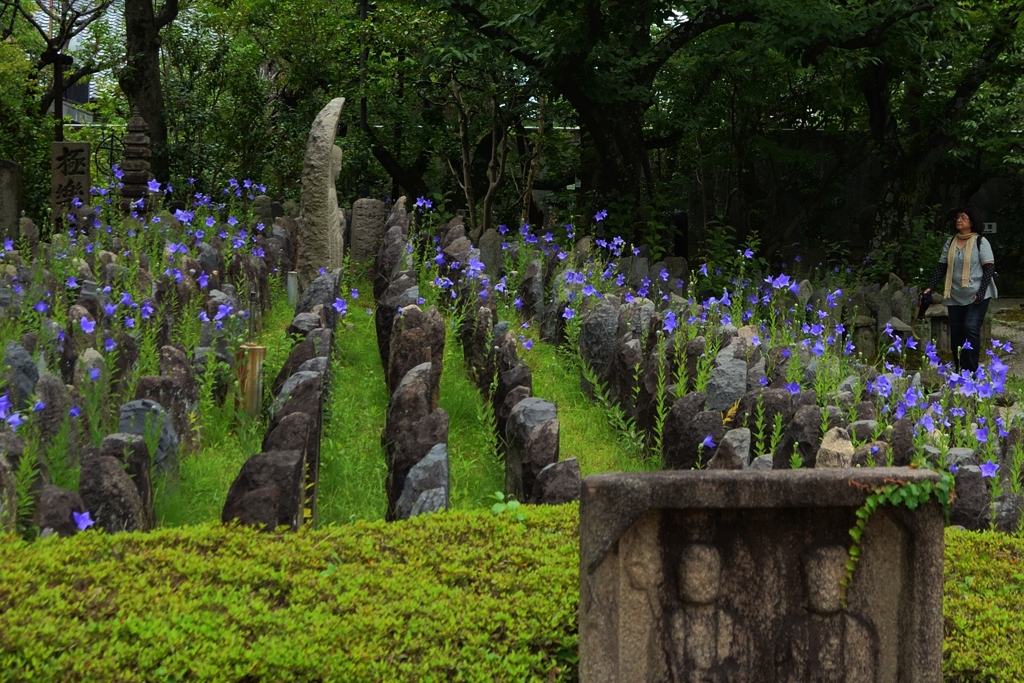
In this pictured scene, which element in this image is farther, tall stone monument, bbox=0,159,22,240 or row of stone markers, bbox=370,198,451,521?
tall stone monument, bbox=0,159,22,240

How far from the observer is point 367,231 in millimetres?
10469

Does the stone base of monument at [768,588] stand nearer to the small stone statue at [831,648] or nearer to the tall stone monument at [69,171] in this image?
the small stone statue at [831,648]

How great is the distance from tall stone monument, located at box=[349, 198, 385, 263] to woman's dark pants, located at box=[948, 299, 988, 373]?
17.9ft

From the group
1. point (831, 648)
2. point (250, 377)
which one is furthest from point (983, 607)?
point (250, 377)

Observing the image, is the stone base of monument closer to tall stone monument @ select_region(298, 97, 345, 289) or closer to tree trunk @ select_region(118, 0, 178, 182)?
tall stone monument @ select_region(298, 97, 345, 289)

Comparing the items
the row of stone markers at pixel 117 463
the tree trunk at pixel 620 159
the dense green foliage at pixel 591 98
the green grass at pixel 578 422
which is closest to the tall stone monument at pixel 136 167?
the dense green foliage at pixel 591 98

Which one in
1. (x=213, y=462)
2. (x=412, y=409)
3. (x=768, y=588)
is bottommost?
(x=768, y=588)

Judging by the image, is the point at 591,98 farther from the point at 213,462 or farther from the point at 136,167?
the point at 213,462

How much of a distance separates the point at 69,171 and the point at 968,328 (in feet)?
32.6

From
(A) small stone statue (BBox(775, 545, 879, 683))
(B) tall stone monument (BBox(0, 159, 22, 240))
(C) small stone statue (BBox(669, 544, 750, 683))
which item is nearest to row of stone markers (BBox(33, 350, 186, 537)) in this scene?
(C) small stone statue (BBox(669, 544, 750, 683))

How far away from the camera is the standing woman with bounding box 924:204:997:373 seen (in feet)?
32.1

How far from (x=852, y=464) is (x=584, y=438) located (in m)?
2.01

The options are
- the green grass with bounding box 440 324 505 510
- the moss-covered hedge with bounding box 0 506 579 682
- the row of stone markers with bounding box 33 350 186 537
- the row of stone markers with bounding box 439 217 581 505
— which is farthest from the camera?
the green grass with bounding box 440 324 505 510

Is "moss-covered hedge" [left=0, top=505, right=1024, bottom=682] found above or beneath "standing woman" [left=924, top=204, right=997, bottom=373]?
beneath
